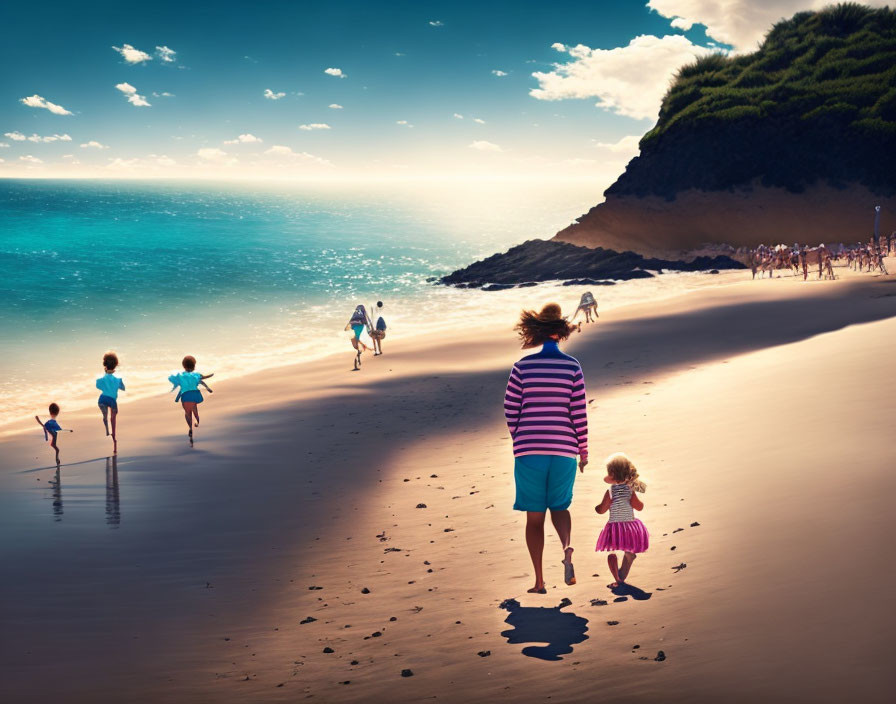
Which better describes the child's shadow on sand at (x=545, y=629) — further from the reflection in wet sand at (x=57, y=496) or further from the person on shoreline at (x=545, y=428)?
the reflection in wet sand at (x=57, y=496)

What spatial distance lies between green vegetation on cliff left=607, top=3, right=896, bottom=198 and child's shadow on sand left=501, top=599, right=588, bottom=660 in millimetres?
54798

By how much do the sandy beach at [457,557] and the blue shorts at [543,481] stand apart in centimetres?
79

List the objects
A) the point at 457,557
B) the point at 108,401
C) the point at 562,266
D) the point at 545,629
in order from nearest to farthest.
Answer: the point at 545,629 → the point at 457,557 → the point at 108,401 → the point at 562,266

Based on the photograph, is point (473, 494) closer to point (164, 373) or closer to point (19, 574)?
point (19, 574)

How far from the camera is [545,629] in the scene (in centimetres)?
584

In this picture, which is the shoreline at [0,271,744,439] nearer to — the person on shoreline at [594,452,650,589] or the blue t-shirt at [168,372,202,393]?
the blue t-shirt at [168,372,202,393]

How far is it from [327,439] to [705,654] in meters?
9.79

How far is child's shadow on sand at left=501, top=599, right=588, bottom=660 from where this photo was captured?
5480mm

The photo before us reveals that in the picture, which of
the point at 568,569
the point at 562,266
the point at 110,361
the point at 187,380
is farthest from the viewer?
the point at 562,266

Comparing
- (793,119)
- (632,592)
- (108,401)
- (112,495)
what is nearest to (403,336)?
(108,401)

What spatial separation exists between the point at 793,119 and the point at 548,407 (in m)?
59.3

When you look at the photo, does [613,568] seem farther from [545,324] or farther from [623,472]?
[545,324]

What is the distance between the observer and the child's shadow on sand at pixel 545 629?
5.48 metres

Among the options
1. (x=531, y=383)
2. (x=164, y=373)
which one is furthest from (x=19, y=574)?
(x=164, y=373)
